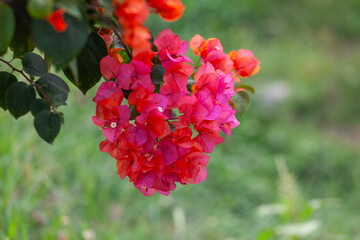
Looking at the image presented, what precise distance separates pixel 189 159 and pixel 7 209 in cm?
93

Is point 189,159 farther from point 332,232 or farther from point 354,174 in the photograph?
point 354,174

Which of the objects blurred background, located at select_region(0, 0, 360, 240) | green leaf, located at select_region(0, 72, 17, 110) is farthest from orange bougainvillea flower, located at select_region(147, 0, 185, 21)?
blurred background, located at select_region(0, 0, 360, 240)

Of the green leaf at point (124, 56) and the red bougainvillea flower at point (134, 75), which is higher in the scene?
the red bougainvillea flower at point (134, 75)

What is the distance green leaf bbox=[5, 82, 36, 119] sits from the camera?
58 cm

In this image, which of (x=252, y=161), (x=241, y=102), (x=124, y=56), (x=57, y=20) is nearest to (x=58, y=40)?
(x=57, y=20)

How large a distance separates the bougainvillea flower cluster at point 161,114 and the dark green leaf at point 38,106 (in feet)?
0.23

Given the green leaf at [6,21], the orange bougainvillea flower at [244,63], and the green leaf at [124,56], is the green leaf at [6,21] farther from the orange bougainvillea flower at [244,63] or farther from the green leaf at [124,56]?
the orange bougainvillea flower at [244,63]

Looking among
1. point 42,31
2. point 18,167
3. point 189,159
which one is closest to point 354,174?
point 18,167

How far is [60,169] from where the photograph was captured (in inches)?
72.1

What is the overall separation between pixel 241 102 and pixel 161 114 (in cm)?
21

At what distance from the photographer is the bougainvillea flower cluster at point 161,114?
1.80 ft

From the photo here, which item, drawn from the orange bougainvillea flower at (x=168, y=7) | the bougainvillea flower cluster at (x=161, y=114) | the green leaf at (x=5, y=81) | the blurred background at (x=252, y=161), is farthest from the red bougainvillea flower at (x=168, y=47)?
the blurred background at (x=252, y=161)

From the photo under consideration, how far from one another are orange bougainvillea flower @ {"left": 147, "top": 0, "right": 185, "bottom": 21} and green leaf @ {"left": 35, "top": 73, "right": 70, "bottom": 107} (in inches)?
7.7

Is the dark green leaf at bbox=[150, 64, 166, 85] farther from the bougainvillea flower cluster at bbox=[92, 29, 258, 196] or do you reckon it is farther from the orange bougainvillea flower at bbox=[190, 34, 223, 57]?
the orange bougainvillea flower at bbox=[190, 34, 223, 57]
